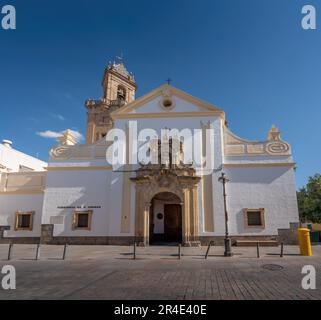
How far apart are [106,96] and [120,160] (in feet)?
66.7

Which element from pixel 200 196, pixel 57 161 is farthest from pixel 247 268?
pixel 57 161

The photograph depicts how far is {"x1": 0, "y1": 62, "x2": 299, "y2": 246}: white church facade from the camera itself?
1978 centimetres

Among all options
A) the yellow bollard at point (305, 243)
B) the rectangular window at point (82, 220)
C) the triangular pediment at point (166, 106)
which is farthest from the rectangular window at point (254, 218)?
the rectangular window at point (82, 220)

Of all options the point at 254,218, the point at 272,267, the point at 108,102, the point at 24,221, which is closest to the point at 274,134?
the point at 254,218

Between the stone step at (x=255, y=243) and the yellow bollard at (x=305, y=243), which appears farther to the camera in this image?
the stone step at (x=255, y=243)

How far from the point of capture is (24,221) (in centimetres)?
2314

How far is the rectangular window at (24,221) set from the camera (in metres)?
22.9

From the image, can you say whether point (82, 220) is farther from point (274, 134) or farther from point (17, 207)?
point (274, 134)

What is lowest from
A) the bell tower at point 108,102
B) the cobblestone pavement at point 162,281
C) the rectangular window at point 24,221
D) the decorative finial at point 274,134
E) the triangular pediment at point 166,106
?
the cobblestone pavement at point 162,281

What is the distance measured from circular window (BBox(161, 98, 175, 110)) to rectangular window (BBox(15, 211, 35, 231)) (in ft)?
48.1

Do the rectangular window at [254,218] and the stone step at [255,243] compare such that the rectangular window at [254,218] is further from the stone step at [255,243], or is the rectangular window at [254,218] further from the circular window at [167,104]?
the circular window at [167,104]

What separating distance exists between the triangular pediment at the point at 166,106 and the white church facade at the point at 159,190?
Answer: 0.08m
